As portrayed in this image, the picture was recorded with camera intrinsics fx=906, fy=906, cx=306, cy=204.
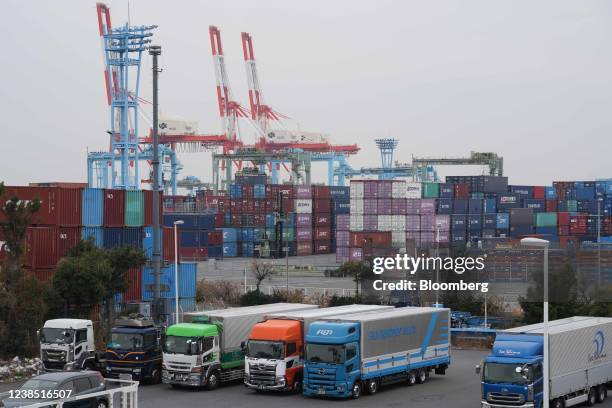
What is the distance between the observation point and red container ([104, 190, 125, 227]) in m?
41.0

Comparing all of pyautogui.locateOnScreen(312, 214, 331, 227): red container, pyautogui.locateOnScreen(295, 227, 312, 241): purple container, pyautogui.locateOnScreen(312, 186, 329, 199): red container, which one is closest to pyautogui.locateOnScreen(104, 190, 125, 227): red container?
pyautogui.locateOnScreen(295, 227, 312, 241): purple container

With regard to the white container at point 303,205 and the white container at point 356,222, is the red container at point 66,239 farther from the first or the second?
the white container at point 303,205

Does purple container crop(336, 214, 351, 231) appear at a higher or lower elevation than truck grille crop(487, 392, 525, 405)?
higher

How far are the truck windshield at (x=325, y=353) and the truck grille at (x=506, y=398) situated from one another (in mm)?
4326

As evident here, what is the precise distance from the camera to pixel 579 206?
100m

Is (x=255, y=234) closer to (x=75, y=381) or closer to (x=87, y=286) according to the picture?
(x=87, y=286)

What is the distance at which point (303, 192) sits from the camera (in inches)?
4166

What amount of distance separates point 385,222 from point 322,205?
26.9 m

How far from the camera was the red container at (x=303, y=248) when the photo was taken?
347 ft

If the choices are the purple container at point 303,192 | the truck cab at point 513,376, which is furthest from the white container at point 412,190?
the truck cab at point 513,376

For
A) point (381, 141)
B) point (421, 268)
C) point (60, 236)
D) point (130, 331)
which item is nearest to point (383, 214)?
point (421, 268)

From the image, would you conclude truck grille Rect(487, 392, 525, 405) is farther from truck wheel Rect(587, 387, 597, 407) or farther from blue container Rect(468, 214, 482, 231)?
blue container Rect(468, 214, 482, 231)

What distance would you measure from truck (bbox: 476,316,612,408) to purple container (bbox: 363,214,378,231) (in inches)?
2340

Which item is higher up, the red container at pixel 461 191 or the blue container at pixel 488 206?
the red container at pixel 461 191
